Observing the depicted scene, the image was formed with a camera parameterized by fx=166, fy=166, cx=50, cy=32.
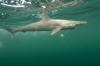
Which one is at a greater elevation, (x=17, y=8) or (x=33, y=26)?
(x=33, y=26)

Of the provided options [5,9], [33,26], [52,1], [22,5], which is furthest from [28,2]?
[33,26]

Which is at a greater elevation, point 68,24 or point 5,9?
point 68,24

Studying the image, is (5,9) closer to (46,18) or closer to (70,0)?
(70,0)

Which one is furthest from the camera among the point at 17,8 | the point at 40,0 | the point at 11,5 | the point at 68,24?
the point at 17,8

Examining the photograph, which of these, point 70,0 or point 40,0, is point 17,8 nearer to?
point 40,0

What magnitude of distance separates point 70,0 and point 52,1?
233cm

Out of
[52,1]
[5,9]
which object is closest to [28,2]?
[52,1]

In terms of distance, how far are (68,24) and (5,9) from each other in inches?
645

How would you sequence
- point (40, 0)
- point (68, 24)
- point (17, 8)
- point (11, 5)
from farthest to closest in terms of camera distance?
1. point (17, 8)
2. point (11, 5)
3. point (40, 0)
4. point (68, 24)

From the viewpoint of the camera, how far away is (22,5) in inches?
842

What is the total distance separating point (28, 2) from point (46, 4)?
241 centimetres

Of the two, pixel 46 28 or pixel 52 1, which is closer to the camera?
pixel 46 28

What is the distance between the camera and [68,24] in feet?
27.6

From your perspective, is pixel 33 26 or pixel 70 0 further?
pixel 70 0
